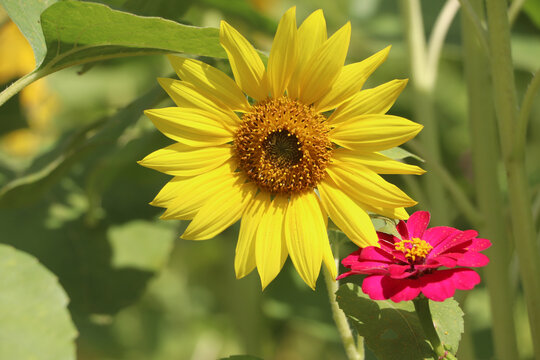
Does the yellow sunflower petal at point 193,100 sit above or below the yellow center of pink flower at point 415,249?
above

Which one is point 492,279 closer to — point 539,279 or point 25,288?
point 539,279

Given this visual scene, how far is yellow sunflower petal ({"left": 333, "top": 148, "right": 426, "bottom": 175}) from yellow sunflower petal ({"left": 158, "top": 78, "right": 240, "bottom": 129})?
0.10 m

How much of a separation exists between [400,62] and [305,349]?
0.75 metres

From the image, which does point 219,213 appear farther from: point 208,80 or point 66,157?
point 66,157

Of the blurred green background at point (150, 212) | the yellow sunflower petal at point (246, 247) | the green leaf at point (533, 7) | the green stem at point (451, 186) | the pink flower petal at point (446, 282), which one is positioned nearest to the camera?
the pink flower petal at point (446, 282)

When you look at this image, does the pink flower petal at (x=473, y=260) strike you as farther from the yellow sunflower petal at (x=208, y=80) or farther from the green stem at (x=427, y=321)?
the yellow sunflower petal at (x=208, y=80)

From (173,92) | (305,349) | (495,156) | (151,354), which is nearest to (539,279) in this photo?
(495,156)

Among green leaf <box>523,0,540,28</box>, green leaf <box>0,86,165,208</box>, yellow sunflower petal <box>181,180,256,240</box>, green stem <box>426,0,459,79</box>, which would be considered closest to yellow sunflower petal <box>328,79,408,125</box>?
yellow sunflower petal <box>181,180,256,240</box>

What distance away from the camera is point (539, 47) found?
1.06 meters

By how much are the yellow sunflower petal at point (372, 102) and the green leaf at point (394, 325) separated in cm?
14

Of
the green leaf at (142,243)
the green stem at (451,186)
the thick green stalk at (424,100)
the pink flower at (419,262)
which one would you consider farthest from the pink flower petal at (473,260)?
the green leaf at (142,243)

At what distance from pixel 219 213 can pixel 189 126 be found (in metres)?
0.07

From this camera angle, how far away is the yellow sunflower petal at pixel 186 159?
525mm

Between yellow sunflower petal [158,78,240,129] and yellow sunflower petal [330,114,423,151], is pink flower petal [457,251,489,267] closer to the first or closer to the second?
yellow sunflower petal [330,114,423,151]
